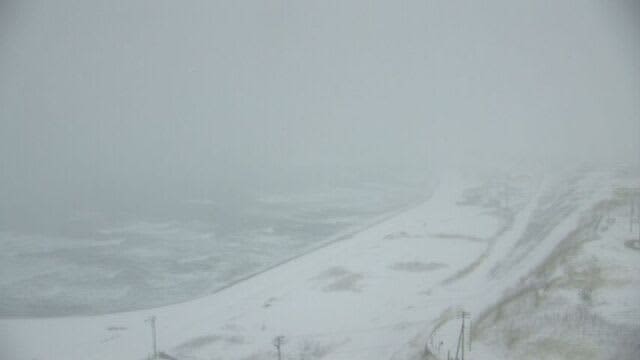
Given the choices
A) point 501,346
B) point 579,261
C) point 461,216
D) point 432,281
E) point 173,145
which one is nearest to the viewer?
point 501,346

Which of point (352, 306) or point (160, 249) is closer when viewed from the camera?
point (352, 306)

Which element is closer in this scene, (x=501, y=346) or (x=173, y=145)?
(x=501, y=346)

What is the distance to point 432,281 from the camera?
41625 millimetres

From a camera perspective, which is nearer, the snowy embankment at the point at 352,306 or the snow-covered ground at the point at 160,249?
the snowy embankment at the point at 352,306

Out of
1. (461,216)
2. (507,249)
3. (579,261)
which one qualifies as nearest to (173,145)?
(461,216)

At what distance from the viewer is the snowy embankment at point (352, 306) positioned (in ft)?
100

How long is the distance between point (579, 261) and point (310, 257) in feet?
64.7

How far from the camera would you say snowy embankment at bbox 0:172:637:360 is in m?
30.5

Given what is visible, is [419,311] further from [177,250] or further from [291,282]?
[177,250]

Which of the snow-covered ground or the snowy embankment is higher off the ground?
the snow-covered ground

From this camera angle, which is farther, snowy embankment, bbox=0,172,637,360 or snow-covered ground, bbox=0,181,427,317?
snow-covered ground, bbox=0,181,427,317

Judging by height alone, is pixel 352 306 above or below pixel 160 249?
below

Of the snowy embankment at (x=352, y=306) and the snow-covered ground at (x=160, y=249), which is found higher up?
the snow-covered ground at (x=160, y=249)

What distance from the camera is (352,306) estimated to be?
3684cm
